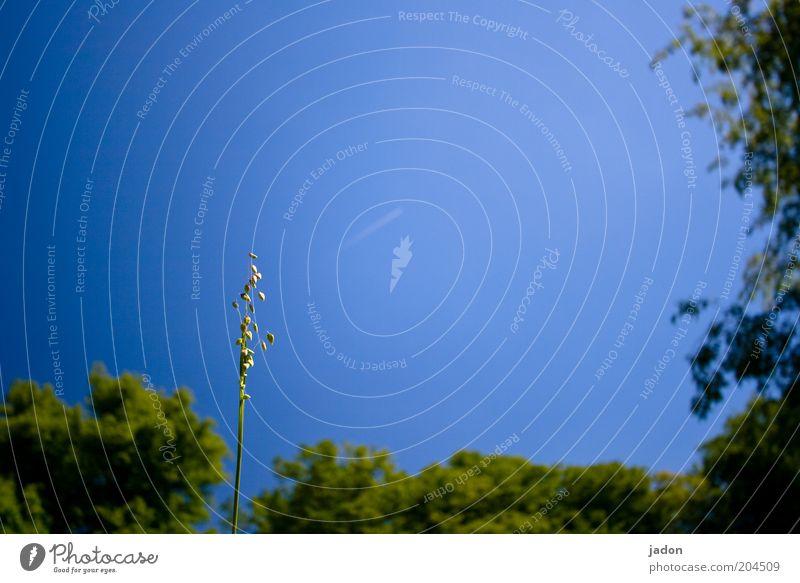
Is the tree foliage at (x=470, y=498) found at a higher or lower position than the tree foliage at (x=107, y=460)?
lower

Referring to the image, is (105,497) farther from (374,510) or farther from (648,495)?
(648,495)

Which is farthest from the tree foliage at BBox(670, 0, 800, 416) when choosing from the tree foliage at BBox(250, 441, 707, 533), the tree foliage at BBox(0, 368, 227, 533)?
the tree foliage at BBox(0, 368, 227, 533)

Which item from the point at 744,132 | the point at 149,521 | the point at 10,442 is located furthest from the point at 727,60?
the point at 10,442
